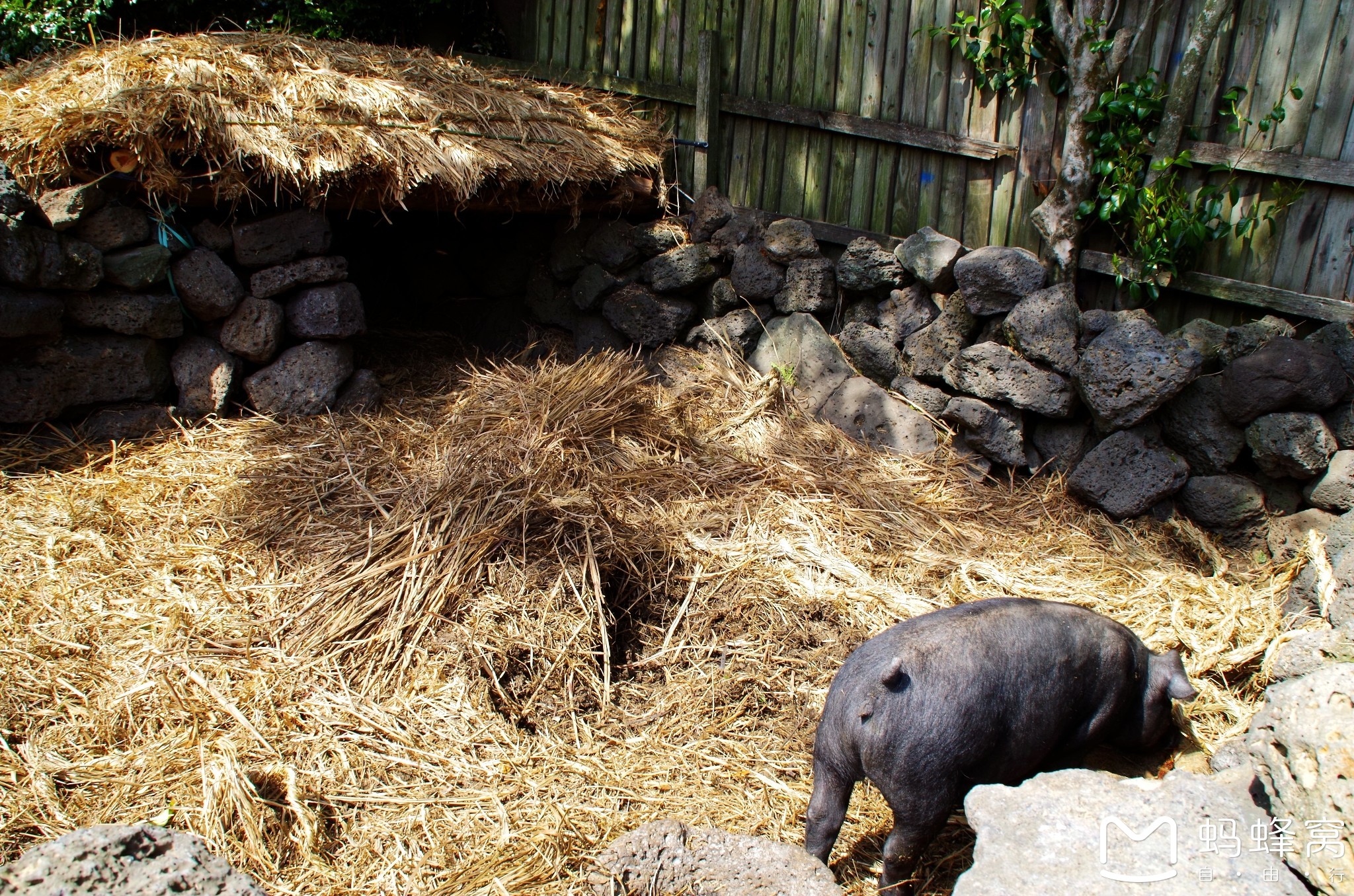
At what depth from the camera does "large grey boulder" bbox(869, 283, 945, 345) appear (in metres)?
5.32

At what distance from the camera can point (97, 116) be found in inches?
175

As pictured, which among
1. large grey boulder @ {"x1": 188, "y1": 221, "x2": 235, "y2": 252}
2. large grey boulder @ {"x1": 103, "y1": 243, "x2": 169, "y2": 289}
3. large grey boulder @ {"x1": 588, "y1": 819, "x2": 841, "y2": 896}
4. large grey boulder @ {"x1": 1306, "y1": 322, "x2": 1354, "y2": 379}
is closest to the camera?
large grey boulder @ {"x1": 588, "y1": 819, "x2": 841, "y2": 896}

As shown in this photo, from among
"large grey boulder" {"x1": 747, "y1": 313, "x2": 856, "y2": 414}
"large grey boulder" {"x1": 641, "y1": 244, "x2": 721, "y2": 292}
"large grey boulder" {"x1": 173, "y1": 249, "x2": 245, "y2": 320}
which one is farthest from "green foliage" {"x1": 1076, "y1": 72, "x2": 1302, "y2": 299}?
"large grey boulder" {"x1": 173, "y1": 249, "x2": 245, "y2": 320}

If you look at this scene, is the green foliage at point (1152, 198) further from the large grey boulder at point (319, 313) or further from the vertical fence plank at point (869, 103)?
the large grey boulder at point (319, 313)

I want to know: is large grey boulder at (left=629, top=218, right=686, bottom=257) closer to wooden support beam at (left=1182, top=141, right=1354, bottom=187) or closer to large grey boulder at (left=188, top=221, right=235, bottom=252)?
large grey boulder at (left=188, top=221, right=235, bottom=252)

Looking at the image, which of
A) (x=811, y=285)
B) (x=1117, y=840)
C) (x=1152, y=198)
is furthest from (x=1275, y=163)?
(x=1117, y=840)

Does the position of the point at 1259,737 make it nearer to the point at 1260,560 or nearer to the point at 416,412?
the point at 1260,560

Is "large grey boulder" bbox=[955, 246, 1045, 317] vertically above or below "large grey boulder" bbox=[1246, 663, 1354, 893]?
above

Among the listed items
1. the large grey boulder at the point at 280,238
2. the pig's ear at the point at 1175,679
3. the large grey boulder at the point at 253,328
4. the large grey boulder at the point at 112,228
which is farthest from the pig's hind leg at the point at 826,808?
the large grey boulder at the point at 112,228

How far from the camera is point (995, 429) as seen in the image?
495cm

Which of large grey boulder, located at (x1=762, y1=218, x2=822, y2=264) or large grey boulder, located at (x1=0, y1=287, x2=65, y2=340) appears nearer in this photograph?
large grey boulder, located at (x1=0, y1=287, x2=65, y2=340)

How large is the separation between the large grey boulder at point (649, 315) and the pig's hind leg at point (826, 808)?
375cm

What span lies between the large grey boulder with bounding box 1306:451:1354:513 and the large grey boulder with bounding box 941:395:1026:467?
1.25m

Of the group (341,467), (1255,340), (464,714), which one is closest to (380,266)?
(341,467)
